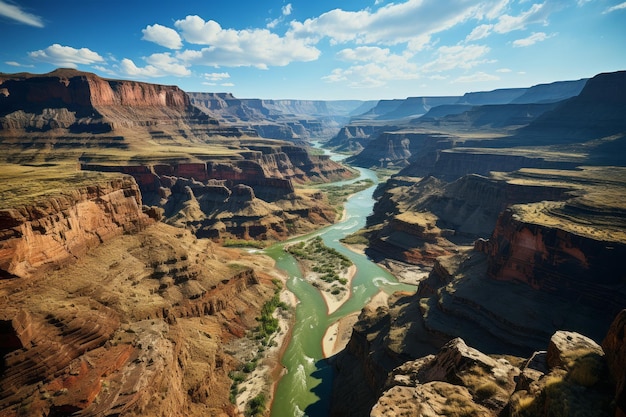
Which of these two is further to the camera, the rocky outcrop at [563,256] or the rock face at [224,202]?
the rock face at [224,202]

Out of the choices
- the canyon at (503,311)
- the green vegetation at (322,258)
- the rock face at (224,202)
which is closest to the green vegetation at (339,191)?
the rock face at (224,202)

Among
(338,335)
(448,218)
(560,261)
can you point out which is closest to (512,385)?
(560,261)

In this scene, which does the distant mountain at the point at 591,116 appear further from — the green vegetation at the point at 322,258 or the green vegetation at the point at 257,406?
the green vegetation at the point at 257,406

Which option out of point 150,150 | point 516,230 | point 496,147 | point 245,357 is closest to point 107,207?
point 245,357

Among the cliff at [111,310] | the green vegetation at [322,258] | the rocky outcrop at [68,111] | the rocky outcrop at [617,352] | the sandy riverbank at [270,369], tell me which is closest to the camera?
the rocky outcrop at [617,352]

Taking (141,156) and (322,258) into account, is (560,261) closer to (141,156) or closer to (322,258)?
(322,258)

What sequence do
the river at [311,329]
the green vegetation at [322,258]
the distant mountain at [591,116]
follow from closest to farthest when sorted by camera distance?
1. the river at [311,329]
2. the green vegetation at [322,258]
3. the distant mountain at [591,116]

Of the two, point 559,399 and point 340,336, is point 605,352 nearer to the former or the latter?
point 559,399
